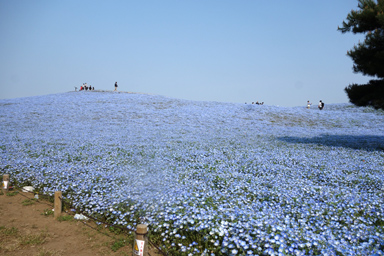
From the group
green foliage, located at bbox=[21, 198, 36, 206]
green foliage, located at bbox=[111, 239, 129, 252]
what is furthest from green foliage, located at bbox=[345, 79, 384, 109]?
Answer: green foliage, located at bbox=[21, 198, 36, 206]

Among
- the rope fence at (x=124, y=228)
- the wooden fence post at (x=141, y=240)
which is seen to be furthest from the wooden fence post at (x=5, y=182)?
the wooden fence post at (x=141, y=240)

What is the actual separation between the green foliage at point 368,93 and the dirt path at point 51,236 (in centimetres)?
1553

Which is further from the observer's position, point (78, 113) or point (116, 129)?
point (78, 113)

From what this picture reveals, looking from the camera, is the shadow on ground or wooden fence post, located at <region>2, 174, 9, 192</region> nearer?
wooden fence post, located at <region>2, 174, 9, 192</region>

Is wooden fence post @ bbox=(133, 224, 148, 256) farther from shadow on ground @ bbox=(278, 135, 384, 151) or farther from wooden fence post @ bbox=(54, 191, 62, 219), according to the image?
shadow on ground @ bbox=(278, 135, 384, 151)

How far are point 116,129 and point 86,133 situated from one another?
8.94ft

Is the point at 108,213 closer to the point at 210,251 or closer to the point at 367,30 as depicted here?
the point at 210,251

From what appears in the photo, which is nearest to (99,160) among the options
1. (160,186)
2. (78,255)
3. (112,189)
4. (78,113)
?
(112,189)

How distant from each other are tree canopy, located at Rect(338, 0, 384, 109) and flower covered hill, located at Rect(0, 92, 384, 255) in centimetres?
333

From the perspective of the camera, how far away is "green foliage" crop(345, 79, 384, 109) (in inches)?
580

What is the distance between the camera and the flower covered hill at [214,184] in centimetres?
486

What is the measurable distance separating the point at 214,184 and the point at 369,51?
13.2 meters

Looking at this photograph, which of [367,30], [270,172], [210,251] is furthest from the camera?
[367,30]

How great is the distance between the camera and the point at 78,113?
2822 cm
